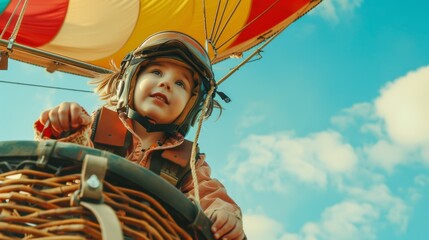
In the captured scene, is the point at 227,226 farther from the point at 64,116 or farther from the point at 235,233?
the point at 64,116

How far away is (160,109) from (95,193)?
1070 mm

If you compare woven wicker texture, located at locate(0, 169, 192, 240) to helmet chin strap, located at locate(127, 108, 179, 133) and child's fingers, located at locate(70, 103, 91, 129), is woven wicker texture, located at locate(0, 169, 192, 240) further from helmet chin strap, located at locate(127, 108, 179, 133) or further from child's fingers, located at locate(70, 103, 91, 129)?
helmet chin strap, located at locate(127, 108, 179, 133)

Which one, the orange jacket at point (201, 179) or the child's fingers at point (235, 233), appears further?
the orange jacket at point (201, 179)

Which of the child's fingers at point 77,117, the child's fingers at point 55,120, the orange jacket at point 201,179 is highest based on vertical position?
the orange jacket at point 201,179

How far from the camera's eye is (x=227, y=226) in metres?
1.30

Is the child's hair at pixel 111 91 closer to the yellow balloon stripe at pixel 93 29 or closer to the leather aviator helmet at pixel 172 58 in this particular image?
the leather aviator helmet at pixel 172 58

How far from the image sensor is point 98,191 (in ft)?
3.01

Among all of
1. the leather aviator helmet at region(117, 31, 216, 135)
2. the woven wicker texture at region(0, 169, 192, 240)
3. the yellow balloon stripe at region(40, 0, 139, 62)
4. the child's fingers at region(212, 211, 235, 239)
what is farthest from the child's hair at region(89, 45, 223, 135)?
the yellow balloon stripe at region(40, 0, 139, 62)

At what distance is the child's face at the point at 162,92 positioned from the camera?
6.47ft

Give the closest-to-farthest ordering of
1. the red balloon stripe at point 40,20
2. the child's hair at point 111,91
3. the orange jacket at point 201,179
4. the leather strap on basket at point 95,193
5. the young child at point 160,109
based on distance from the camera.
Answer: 1. the leather strap on basket at point 95,193
2. the orange jacket at point 201,179
3. the young child at point 160,109
4. the child's hair at point 111,91
5. the red balloon stripe at point 40,20

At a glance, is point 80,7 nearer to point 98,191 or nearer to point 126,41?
point 126,41

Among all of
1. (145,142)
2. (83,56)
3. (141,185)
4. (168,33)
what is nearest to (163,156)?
(145,142)

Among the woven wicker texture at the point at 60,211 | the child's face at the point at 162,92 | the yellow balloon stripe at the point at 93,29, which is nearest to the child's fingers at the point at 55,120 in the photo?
the woven wicker texture at the point at 60,211

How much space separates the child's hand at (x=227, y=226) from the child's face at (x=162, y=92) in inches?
24.5
